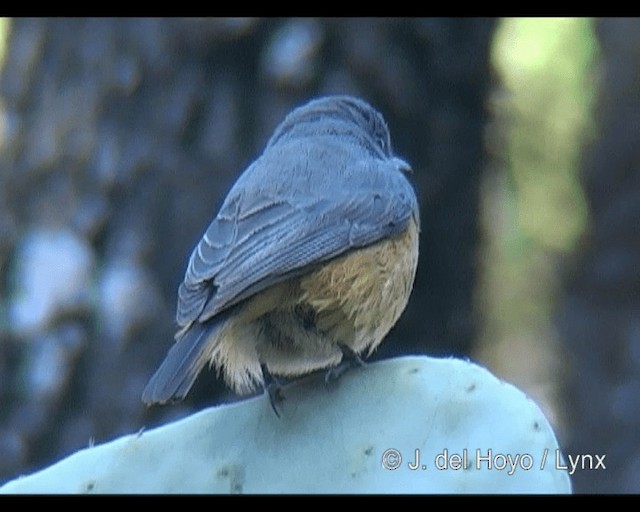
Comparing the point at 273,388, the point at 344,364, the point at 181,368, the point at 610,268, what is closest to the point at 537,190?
the point at 610,268

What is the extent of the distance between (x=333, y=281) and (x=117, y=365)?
1.71 meters

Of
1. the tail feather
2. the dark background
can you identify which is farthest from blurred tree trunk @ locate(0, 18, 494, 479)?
the tail feather

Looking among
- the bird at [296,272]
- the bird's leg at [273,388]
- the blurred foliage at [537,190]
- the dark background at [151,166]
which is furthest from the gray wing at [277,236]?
the blurred foliage at [537,190]

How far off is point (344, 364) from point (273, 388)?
223mm

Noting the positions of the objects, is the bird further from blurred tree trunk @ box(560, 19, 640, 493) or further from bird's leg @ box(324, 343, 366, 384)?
blurred tree trunk @ box(560, 19, 640, 493)

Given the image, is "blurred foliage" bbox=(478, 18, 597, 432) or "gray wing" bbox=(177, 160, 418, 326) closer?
"gray wing" bbox=(177, 160, 418, 326)

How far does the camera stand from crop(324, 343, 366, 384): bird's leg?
3633mm

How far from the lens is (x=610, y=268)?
31.6 ft

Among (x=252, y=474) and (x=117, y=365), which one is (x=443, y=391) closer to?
(x=252, y=474)

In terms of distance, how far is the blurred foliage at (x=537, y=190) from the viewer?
8.77 meters

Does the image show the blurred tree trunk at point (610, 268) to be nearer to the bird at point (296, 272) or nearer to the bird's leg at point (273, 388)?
the bird at point (296, 272)

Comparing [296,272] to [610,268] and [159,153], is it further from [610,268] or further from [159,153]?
[610,268]

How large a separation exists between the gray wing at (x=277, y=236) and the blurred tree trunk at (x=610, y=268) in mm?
5305

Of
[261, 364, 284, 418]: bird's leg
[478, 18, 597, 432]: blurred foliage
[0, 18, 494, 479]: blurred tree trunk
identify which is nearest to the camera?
[261, 364, 284, 418]: bird's leg
